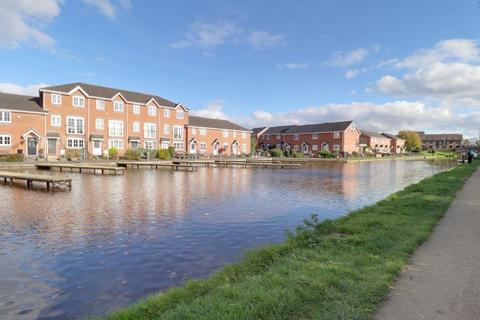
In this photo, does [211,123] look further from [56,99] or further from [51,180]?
[51,180]

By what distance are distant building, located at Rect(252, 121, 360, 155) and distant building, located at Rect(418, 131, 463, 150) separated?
108778 millimetres

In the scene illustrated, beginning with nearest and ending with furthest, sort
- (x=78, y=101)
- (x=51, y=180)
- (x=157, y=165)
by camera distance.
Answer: (x=51, y=180)
(x=157, y=165)
(x=78, y=101)

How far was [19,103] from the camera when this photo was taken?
45.4 m

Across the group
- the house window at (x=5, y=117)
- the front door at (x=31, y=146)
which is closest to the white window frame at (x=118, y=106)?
the front door at (x=31, y=146)

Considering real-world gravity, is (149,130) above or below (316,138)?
above

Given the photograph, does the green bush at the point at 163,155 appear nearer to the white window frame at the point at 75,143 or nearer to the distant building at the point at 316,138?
the white window frame at the point at 75,143

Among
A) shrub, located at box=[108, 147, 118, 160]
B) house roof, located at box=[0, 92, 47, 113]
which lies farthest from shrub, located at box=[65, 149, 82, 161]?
house roof, located at box=[0, 92, 47, 113]

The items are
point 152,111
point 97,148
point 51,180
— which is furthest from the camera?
point 152,111

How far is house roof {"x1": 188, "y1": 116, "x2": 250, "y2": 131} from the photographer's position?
226 feet

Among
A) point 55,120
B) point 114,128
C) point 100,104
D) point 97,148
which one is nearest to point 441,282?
point 55,120

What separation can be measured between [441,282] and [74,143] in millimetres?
52232

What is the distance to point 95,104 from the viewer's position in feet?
171

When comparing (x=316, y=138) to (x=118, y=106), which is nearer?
(x=118, y=106)

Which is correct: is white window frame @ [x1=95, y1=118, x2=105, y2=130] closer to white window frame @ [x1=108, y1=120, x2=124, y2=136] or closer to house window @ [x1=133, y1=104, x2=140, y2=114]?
white window frame @ [x1=108, y1=120, x2=124, y2=136]
